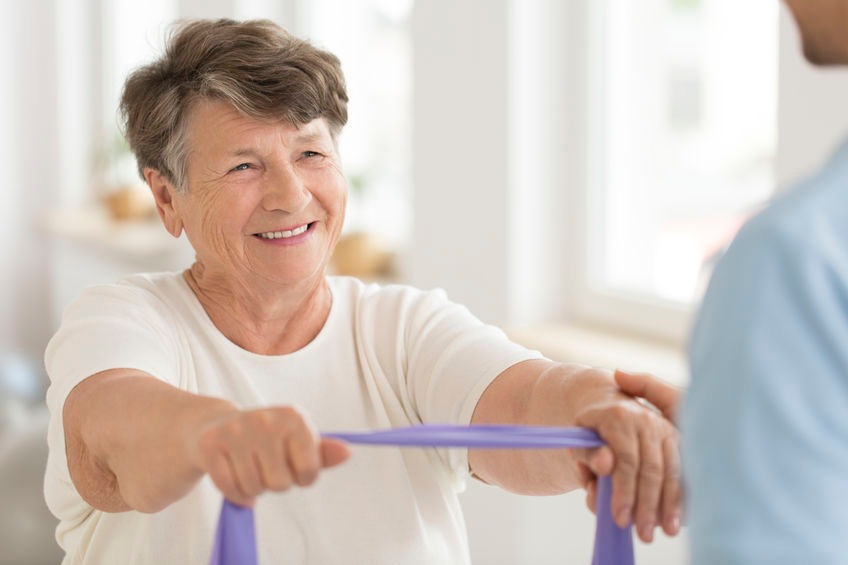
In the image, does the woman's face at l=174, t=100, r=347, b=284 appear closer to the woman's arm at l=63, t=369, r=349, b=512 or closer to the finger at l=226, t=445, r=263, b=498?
the woman's arm at l=63, t=369, r=349, b=512

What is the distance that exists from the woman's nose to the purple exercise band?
43cm

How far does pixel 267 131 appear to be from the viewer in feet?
4.24

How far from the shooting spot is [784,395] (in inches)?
22.3

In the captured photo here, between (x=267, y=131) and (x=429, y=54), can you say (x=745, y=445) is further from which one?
(x=429, y=54)

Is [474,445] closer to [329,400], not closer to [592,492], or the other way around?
[592,492]

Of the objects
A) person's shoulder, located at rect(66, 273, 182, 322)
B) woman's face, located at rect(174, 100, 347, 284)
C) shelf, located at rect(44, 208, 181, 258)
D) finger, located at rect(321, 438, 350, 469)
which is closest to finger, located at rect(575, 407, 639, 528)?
finger, located at rect(321, 438, 350, 469)

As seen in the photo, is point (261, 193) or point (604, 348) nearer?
point (261, 193)

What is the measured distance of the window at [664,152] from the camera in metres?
2.44

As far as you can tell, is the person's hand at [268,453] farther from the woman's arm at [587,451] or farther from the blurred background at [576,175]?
the blurred background at [576,175]

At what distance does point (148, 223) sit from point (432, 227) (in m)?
→ 2.26

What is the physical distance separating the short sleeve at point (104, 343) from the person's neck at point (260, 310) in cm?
7

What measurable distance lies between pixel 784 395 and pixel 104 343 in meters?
0.80

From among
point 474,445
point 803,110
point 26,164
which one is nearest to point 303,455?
point 474,445

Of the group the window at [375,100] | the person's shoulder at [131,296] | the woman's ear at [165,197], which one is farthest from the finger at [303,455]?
the window at [375,100]
